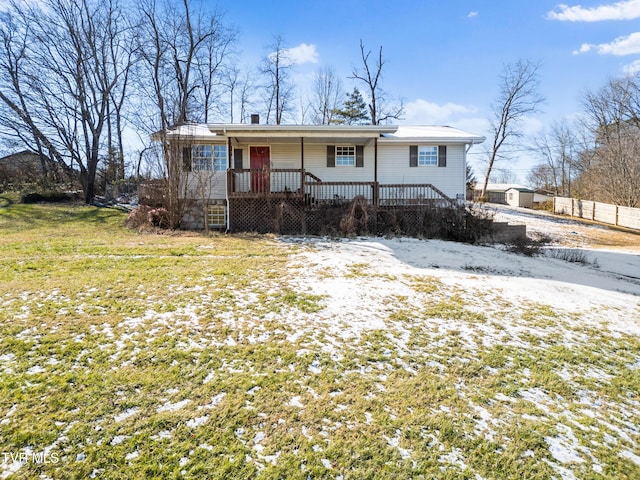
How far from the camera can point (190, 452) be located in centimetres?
232

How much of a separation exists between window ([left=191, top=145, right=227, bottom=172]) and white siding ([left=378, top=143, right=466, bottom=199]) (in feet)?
24.2

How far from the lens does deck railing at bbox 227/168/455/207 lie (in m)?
12.9

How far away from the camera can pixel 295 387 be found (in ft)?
10.3

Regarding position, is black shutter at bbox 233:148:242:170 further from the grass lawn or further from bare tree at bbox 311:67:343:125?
bare tree at bbox 311:67:343:125

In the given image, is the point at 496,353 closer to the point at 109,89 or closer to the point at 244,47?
the point at 109,89

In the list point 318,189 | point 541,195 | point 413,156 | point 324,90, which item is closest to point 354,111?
point 324,90

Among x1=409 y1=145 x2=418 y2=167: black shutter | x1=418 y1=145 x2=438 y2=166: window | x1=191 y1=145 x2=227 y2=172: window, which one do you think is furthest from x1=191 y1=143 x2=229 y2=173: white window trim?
x1=418 y1=145 x2=438 y2=166: window

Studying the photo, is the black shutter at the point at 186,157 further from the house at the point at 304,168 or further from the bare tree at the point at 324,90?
the bare tree at the point at 324,90

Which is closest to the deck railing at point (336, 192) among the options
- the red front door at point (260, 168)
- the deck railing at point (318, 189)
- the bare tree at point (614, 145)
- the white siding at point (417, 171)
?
the deck railing at point (318, 189)

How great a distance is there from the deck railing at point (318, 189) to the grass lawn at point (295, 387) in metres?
7.58

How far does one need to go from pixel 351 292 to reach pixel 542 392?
10.5ft

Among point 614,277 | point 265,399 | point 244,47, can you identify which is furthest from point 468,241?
point 244,47

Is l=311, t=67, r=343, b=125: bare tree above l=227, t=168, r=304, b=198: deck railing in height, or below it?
above

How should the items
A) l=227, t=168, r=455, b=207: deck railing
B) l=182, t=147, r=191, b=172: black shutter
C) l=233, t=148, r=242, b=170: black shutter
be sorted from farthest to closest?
l=233, t=148, r=242, b=170: black shutter
l=182, t=147, r=191, b=172: black shutter
l=227, t=168, r=455, b=207: deck railing
